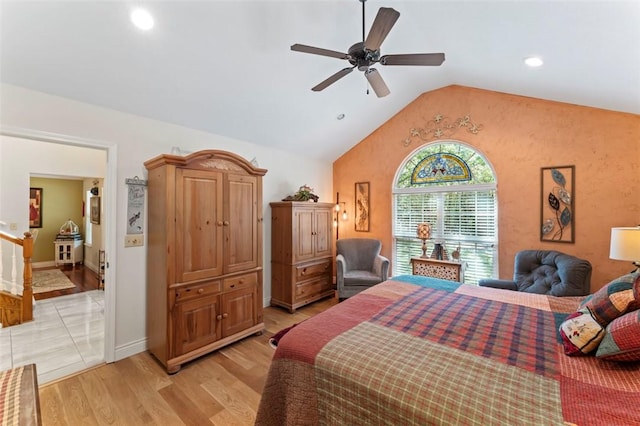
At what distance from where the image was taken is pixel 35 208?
662 cm

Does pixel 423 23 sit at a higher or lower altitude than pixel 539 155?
higher

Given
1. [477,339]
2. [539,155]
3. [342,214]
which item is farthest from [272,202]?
[539,155]

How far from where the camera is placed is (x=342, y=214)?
205 inches

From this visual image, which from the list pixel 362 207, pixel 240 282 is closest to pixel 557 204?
pixel 362 207

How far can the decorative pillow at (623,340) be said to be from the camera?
3.84 feet

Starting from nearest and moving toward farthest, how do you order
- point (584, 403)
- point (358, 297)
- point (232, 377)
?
point (584, 403) → point (358, 297) → point (232, 377)

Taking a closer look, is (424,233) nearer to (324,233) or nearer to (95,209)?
(324,233)

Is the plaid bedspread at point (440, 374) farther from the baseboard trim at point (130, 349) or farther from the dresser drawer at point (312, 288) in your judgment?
the dresser drawer at point (312, 288)

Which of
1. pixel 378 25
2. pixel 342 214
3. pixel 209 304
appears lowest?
pixel 209 304

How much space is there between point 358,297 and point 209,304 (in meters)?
1.59

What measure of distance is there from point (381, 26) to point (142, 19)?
1743 mm

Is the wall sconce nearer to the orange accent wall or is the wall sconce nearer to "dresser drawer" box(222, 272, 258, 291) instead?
the orange accent wall

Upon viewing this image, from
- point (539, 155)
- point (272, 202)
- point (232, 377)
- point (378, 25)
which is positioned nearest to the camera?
point (378, 25)

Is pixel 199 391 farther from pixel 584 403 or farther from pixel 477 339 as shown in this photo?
pixel 584 403
